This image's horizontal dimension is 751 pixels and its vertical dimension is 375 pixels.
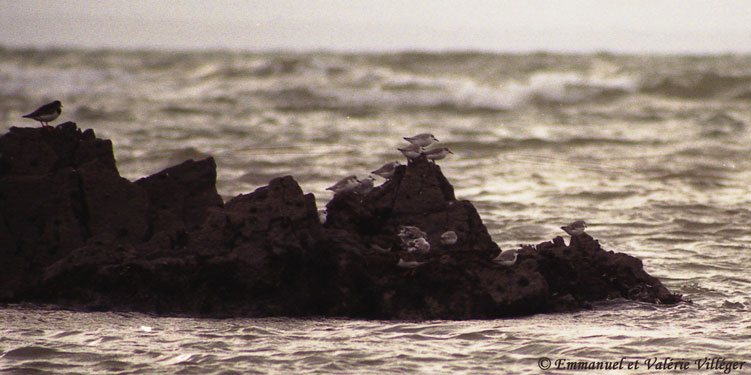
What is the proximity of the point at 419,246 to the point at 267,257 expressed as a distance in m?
1.01

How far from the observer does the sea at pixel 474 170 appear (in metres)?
5.25

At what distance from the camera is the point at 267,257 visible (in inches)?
239

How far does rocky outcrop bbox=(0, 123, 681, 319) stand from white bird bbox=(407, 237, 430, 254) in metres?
0.09

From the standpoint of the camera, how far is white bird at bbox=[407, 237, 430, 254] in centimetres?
625

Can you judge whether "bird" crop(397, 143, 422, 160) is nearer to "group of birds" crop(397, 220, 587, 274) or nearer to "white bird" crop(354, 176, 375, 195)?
"white bird" crop(354, 176, 375, 195)

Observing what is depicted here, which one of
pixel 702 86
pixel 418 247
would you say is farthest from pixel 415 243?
pixel 702 86

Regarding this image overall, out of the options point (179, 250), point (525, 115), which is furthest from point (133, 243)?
point (525, 115)

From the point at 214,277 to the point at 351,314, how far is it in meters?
0.92

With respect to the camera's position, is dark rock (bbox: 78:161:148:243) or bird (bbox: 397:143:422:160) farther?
bird (bbox: 397:143:422:160)

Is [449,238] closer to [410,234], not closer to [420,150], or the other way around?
[410,234]

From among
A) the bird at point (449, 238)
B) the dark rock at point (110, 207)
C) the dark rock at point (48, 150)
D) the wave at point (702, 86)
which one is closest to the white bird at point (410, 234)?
the bird at point (449, 238)

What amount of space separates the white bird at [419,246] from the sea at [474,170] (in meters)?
0.56

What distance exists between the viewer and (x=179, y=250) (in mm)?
6227

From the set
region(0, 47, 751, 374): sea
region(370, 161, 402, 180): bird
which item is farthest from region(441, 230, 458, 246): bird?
region(370, 161, 402, 180): bird
